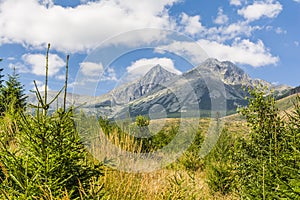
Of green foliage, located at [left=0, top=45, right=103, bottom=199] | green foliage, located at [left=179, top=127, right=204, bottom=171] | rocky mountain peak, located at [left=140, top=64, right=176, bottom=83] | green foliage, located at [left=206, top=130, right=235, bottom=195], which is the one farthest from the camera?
green foliage, located at [left=179, top=127, right=204, bottom=171]

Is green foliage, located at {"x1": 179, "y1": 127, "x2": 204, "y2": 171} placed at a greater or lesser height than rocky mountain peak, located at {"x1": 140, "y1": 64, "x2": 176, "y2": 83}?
lesser

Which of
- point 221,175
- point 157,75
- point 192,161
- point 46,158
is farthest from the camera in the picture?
point 192,161

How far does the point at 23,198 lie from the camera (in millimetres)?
3094

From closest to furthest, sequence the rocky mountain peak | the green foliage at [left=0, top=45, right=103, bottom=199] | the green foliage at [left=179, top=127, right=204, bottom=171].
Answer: the green foliage at [left=0, top=45, right=103, bottom=199], the rocky mountain peak, the green foliage at [left=179, top=127, right=204, bottom=171]

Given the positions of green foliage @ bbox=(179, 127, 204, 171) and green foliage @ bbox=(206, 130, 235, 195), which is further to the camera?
green foliage @ bbox=(179, 127, 204, 171)

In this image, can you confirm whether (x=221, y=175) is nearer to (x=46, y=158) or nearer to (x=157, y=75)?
(x=157, y=75)

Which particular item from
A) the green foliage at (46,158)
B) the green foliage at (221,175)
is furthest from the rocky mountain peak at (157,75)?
the green foliage at (46,158)

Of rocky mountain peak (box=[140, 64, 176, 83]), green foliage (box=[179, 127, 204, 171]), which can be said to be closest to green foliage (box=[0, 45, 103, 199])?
rocky mountain peak (box=[140, 64, 176, 83])

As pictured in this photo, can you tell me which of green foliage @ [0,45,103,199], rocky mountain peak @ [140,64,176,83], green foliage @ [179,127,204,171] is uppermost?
rocky mountain peak @ [140,64,176,83]

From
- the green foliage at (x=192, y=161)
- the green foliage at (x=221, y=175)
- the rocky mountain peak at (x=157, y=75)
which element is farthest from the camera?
the green foliage at (x=192, y=161)

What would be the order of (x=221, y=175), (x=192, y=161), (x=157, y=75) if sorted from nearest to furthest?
1. (x=221, y=175)
2. (x=157, y=75)
3. (x=192, y=161)

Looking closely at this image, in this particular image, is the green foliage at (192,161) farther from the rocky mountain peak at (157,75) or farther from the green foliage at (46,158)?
the green foliage at (46,158)

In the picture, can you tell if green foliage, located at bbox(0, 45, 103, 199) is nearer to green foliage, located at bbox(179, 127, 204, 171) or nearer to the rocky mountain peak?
the rocky mountain peak

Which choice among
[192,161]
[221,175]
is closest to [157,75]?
[221,175]
